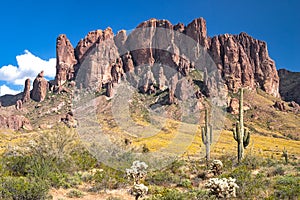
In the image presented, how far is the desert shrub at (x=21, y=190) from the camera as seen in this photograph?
10.4m

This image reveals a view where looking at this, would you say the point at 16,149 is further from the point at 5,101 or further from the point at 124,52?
the point at 5,101

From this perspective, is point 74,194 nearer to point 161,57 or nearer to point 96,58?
point 96,58

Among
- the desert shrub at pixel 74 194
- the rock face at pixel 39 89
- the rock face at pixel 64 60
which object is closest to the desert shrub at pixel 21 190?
the desert shrub at pixel 74 194

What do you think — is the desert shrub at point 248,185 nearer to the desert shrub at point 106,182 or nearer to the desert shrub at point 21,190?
the desert shrub at point 106,182

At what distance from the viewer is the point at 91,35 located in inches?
7269

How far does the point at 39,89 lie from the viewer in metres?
153

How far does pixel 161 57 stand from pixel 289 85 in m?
78.3

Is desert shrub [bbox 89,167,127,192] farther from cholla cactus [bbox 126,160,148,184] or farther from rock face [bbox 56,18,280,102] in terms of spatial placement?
rock face [bbox 56,18,280,102]

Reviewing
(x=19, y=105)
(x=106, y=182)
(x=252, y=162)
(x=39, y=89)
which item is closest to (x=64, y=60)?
(x=39, y=89)

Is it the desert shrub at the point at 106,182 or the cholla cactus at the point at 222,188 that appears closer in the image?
the cholla cactus at the point at 222,188

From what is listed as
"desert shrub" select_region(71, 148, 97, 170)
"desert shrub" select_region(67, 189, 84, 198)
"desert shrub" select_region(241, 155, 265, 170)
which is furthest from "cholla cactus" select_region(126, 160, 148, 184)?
"desert shrub" select_region(241, 155, 265, 170)

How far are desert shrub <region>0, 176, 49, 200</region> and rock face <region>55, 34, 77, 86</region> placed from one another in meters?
155

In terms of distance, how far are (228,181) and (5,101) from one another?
632ft

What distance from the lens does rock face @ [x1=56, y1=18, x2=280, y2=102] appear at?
493 ft
